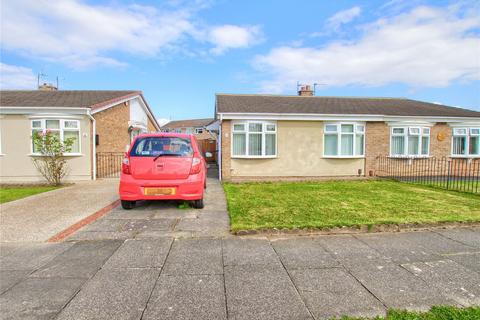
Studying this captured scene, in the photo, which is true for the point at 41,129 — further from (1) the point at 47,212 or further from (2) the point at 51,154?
(1) the point at 47,212

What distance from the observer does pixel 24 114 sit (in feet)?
36.4

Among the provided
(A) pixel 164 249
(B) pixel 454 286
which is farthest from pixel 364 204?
(A) pixel 164 249

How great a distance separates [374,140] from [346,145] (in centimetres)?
140

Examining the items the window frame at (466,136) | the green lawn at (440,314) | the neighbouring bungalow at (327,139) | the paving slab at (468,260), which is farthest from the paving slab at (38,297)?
the window frame at (466,136)

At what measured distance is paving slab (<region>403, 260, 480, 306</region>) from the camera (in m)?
2.73

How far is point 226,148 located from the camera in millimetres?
11773

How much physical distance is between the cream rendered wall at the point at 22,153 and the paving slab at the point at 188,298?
10.2 meters

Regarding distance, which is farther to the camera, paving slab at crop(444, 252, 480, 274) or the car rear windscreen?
the car rear windscreen

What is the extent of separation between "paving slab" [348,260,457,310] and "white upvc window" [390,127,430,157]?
11.1 metres

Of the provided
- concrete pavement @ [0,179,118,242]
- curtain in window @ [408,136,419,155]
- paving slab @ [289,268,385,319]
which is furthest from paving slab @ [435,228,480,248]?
curtain in window @ [408,136,419,155]

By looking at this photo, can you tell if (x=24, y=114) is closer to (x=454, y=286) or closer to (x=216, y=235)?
(x=216, y=235)

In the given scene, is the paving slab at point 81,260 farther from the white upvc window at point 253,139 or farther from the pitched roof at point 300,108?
the pitched roof at point 300,108

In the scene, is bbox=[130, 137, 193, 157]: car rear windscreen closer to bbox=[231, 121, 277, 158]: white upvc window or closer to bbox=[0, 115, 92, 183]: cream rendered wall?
bbox=[231, 121, 277, 158]: white upvc window

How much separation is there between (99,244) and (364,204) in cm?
577
